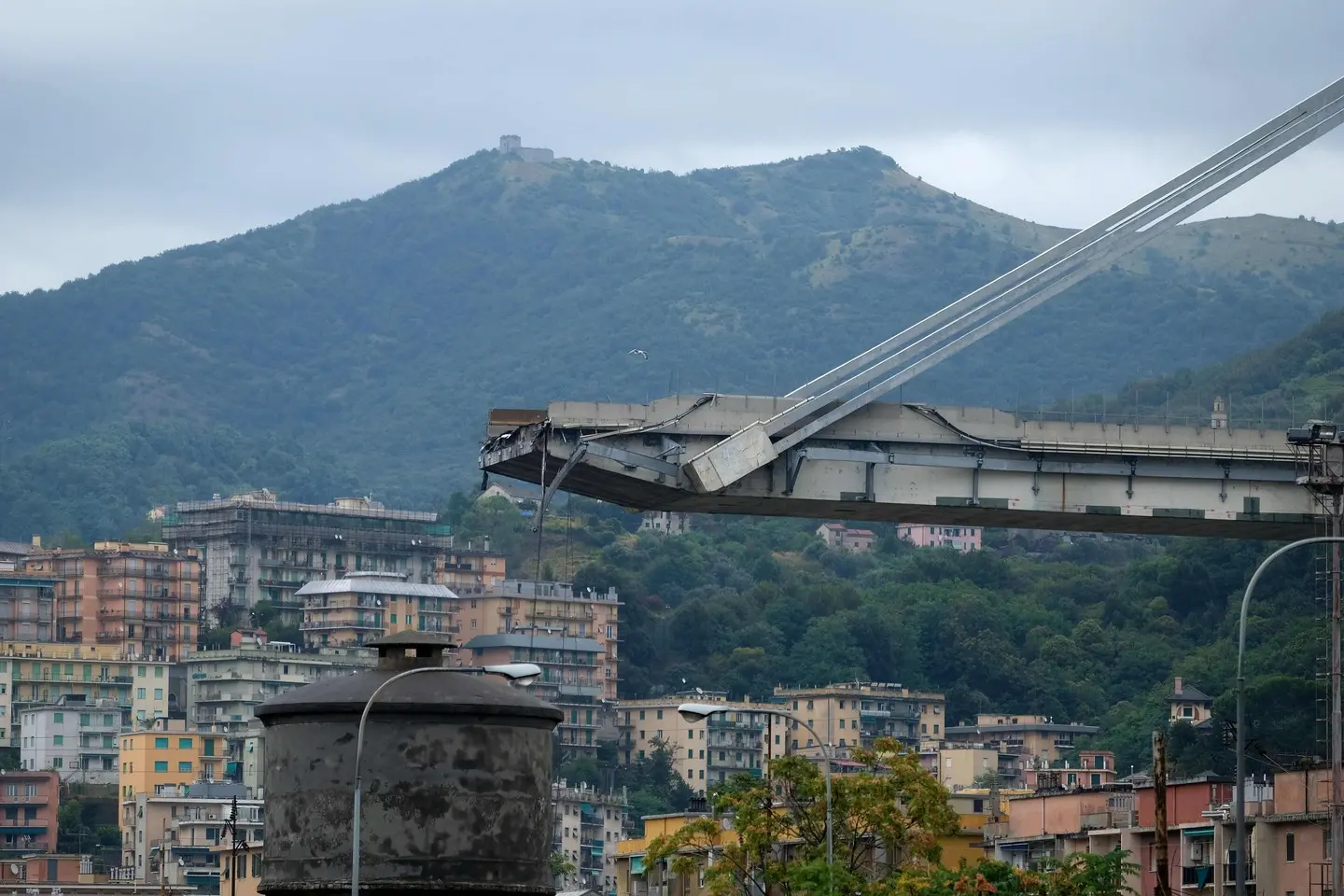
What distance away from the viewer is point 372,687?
147 ft

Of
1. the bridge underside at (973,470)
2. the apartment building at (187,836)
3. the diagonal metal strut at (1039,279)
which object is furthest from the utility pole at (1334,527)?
the apartment building at (187,836)

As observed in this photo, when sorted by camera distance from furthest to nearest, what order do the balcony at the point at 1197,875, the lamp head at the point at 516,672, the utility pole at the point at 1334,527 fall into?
the balcony at the point at 1197,875, the utility pole at the point at 1334,527, the lamp head at the point at 516,672

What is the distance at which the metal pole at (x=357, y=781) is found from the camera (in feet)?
141

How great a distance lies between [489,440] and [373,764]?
42.4 metres

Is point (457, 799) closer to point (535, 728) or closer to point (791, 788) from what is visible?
point (535, 728)

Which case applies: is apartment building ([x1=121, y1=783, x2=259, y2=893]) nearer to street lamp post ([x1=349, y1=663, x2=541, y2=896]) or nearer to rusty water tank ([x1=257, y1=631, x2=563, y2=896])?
street lamp post ([x1=349, y1=663, x2=541, y2=896])

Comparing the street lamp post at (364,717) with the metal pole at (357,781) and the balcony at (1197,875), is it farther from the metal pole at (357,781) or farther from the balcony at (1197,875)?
the balcony at (1197,875)

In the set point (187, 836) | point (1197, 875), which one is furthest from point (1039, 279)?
point (187, 836)

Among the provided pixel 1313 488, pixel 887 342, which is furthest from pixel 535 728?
pixel 887 342

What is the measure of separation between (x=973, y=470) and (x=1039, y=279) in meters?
6.24

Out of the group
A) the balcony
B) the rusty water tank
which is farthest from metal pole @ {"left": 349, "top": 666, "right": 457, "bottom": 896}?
the balcony

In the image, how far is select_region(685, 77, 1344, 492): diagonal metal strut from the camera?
3312 inches

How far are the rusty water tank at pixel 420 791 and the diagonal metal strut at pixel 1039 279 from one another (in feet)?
128

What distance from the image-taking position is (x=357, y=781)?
43.3 meters
